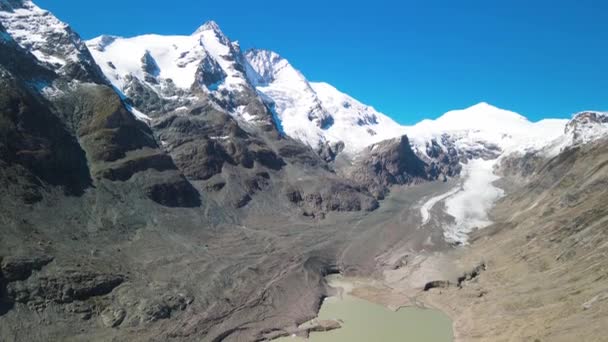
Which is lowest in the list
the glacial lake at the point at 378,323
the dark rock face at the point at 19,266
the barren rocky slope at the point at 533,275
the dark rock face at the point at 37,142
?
the glacial lake at the point at 378,323

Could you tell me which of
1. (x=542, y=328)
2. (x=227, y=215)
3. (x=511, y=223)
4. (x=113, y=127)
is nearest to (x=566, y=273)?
(x=542, y=328)

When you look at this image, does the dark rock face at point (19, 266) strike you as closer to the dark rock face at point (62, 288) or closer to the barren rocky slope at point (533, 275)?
the dark rock face at point (62, 288)

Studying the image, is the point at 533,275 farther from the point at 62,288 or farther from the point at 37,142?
the point at 37,142

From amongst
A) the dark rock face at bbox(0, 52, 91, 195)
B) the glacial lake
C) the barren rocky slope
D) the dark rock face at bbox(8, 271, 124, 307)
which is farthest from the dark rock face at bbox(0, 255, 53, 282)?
the barren rocky slope

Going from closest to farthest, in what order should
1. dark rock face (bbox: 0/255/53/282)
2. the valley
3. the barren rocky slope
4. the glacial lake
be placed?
the barren rocky slope < dark rock face (bbox: 0/255/53/282) < the valley < the glacial lake

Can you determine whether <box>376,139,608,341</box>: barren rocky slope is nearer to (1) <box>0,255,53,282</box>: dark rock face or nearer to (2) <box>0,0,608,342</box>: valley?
(2) <box>0,0,608,342</box>: valley

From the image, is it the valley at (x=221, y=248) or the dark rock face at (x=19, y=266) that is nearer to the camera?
the dark rock face at (x=19, y=266)

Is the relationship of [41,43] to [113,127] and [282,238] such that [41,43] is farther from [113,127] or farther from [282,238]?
[282,238]

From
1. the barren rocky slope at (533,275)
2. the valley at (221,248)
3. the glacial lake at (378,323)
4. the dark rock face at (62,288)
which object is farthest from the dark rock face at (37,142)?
the barren rocky slope at (533,275)
